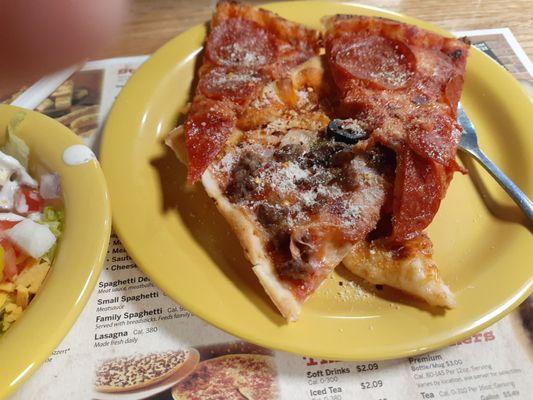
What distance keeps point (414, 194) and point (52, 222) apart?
40.4 inches

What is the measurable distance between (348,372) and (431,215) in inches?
20.0

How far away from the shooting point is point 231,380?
1206 millimetres

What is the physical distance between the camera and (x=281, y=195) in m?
1.38

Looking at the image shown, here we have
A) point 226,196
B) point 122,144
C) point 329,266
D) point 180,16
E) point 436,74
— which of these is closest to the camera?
point 329,266

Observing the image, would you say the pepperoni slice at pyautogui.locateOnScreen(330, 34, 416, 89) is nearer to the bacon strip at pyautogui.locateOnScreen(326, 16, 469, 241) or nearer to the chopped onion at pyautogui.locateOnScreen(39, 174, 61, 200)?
the bacon strip at pyautogui.locateOnScreen(326, 16, 469, 241)

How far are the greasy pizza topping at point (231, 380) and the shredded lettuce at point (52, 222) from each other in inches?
19.0

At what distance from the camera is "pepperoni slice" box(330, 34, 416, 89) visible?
1.66 meters

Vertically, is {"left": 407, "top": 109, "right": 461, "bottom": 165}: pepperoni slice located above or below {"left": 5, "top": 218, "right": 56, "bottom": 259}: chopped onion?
above

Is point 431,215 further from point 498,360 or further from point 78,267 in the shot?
point 78,267

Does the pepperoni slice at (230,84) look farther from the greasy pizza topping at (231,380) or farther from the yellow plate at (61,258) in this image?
the greasy pizza topping at (231,380)

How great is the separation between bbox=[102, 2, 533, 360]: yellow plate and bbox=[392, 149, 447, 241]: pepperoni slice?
0.49 ft

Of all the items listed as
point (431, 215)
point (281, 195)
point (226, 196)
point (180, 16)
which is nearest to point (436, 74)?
point (431, 215)

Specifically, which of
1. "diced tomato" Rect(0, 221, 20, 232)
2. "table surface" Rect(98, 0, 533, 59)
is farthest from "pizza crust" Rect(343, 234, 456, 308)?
"table surface" Rect(98, 0, 533, 59)

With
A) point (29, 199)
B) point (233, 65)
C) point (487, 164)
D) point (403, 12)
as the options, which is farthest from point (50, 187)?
point (403, 12)
